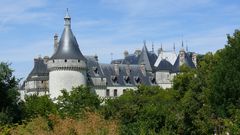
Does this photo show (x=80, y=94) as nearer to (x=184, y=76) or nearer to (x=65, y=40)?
(x=184, y=76)

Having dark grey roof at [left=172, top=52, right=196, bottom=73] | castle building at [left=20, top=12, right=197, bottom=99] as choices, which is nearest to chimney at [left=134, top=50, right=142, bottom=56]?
castle building at [left=20, top=12, right=197, bottom=99]

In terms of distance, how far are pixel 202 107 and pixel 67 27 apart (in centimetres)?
2853

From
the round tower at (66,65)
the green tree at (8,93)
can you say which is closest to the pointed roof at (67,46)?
the round tower at (66,65)

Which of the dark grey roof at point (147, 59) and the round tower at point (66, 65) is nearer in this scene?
the round tower at point (66, 65)

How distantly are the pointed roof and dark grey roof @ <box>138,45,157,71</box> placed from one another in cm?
1661

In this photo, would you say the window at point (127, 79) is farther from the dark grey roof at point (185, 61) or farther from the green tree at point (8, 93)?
the green tree at point (8, 93)

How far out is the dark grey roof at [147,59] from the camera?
77188 mm

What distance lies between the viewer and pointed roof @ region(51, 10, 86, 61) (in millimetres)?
61344

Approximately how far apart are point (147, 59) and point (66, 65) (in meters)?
18.6

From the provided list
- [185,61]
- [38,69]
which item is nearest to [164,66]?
[185,61]

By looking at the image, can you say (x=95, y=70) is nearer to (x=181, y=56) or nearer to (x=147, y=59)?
(x=147, y=59)

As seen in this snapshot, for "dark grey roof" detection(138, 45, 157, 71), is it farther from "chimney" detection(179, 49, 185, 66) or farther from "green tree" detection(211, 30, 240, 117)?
"green tree" detection(211, 30, 240, 117)

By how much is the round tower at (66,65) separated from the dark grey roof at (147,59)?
54.2 ft

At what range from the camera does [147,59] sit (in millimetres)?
77688
